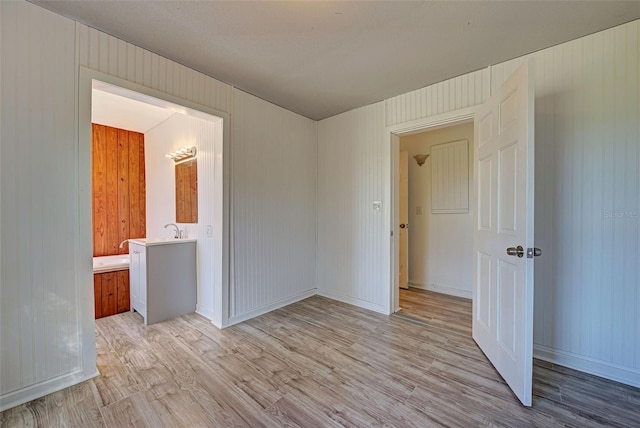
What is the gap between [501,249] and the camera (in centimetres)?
192

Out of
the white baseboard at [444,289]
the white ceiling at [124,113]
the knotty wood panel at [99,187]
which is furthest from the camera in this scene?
the knotty wood panel at [99,187]

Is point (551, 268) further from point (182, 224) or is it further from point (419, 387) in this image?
point (182, 224)

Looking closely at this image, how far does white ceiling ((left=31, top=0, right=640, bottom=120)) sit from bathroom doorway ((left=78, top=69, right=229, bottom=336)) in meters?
0.41

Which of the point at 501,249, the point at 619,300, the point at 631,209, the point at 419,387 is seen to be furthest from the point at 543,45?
the point at 419,387

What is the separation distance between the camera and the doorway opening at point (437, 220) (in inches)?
144

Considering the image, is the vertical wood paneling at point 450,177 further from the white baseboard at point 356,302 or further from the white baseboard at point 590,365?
the white baseboard at point 590,365

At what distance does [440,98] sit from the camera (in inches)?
105

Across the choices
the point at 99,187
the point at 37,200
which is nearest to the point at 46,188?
the point at 37,200

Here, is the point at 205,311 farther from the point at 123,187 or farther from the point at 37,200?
the point at 123,187

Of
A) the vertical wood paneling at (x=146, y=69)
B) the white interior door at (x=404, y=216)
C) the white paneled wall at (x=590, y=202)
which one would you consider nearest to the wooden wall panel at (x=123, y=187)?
the vertical wood paneling at (x=146, y=69)

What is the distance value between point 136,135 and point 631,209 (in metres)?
6.03

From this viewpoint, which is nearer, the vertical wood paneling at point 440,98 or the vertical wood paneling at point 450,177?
the vertical wood paneling at point 440,98

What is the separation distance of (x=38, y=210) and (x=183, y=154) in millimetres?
1796

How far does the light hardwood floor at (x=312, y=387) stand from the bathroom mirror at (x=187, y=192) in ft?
4.50
